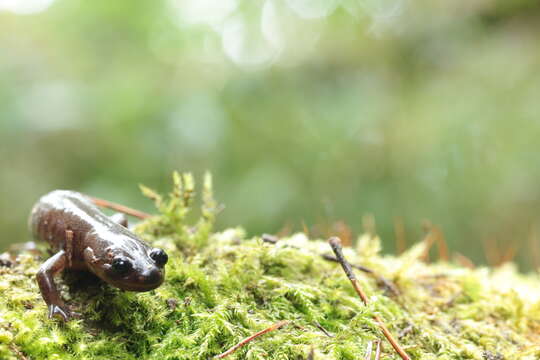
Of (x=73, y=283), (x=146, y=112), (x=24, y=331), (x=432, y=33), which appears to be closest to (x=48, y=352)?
(x=24, y=331)

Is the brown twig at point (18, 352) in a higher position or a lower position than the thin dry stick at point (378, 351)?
lower

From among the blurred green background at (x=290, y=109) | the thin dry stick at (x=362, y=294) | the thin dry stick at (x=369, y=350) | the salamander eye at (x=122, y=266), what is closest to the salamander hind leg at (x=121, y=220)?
the salamander eye at (x=122, y=266)

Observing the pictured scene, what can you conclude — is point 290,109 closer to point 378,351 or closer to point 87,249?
point 87,249

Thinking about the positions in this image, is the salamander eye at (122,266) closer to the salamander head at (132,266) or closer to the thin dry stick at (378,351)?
the salamander head at (132,266)

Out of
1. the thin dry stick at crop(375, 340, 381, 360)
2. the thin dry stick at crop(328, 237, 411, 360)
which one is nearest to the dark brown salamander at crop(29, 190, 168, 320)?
the thin dry stick at crop(328, 237, 411, 360)

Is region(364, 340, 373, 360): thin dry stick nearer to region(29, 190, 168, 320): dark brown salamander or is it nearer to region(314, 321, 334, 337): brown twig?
region(314, 321, 334, 337): brown twig

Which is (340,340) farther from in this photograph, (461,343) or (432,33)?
(432,33)
